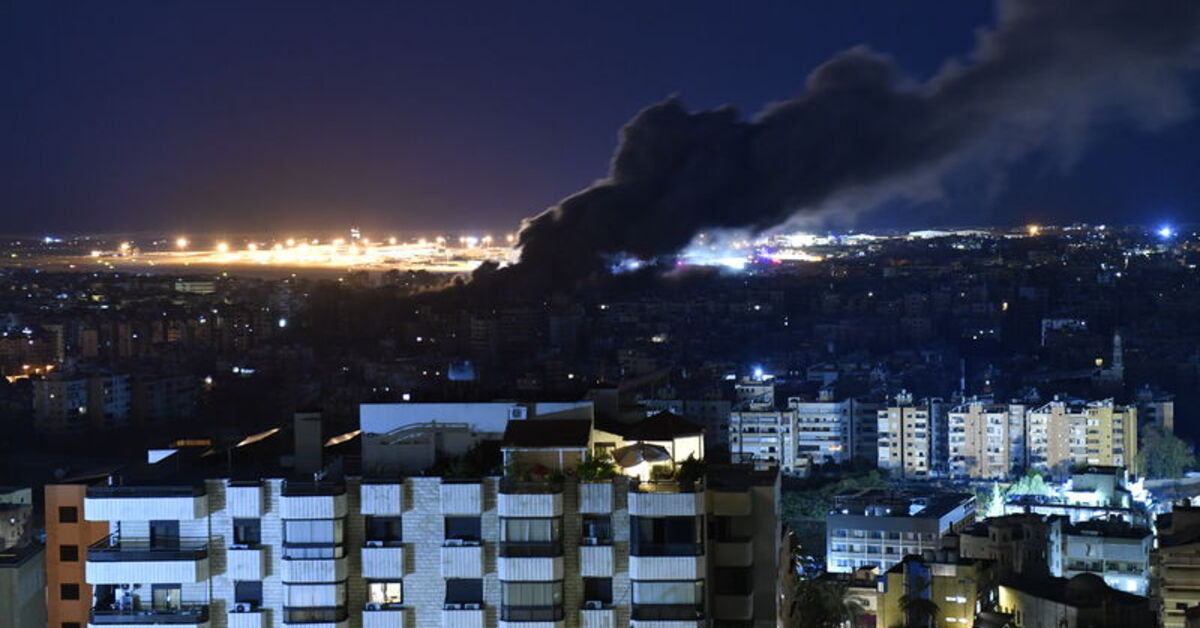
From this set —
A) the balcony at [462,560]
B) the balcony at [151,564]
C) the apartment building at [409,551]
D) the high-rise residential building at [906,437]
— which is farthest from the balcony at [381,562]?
the high-rise residential building at [906,437]

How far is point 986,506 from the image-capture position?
22.0 m

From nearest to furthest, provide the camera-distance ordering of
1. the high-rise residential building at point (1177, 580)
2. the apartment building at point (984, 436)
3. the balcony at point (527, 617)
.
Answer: the balcony at point (527, 617) → the high-rise residential building at point (1177, 580) → the apartment building at point (984, 436)

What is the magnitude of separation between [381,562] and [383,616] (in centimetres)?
16

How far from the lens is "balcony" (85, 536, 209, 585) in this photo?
541 cm

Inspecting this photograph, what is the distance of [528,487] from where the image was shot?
17.8 ft

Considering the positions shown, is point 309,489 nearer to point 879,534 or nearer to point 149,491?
point 149,491

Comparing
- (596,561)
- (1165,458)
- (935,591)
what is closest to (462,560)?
(596,561)

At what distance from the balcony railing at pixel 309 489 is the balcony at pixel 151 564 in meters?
0.30

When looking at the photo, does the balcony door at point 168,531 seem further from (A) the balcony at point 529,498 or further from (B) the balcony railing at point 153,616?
(A) the balcony at point 529,498

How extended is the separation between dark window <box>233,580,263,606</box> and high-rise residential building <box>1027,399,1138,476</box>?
22.4 metres

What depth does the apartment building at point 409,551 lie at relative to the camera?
541 cm

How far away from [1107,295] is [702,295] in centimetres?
939

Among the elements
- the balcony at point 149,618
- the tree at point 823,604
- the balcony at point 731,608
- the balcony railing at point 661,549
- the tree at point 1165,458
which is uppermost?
the balcony railing at point 661,549

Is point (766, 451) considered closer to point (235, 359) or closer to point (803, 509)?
point (803, 509)
